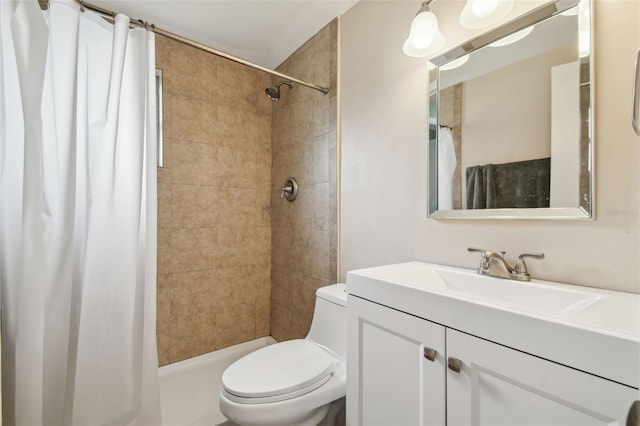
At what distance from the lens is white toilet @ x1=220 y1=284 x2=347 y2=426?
1.02 m

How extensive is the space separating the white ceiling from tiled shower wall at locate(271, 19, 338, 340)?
0.10 m

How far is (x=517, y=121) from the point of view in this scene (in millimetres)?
950

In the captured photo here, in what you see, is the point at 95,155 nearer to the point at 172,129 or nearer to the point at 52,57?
the point at 52,57

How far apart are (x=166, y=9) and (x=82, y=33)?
2.23ft

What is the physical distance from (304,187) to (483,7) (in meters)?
1.28

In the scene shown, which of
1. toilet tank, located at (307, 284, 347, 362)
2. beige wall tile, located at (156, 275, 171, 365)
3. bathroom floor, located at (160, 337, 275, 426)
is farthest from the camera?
beige wall tile, located at (156, 275, 171, 365)

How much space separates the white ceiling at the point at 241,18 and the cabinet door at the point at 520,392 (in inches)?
68.8

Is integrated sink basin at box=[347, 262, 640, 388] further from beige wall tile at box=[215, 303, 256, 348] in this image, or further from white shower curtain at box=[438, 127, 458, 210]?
beige wall tile at box=[215, 303, 256, 348]

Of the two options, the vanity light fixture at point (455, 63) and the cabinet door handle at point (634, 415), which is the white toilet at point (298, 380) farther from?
the vanity light fixture at point (455, 63)

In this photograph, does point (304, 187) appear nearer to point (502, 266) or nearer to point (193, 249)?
point (193, 249)

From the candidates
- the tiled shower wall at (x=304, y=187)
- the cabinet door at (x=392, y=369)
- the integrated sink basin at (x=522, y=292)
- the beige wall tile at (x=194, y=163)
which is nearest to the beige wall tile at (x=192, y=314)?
Answer: the tiled shower wall at (x=304, y=187)

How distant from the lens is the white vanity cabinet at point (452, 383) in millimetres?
507

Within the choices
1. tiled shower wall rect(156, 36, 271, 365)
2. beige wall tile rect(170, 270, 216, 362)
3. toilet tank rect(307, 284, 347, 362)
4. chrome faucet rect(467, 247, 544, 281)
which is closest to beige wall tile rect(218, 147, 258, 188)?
tiled shower wall rect(156, 36, 271, 365)

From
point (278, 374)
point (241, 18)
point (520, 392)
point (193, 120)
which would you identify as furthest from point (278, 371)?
point (241, 18)
